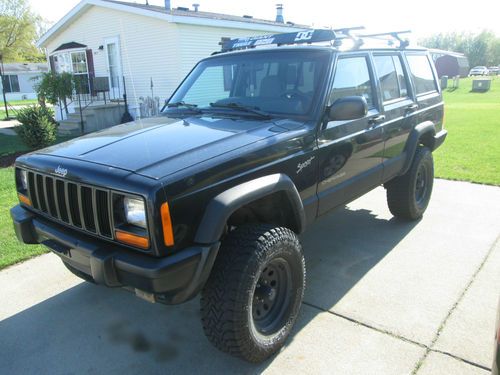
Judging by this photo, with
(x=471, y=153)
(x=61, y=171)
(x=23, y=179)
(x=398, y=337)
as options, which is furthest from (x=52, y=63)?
(x=398, y=337)

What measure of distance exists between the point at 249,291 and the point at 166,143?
1.09m

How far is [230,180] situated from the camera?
254 centimetres

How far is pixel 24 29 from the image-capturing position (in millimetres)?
44375

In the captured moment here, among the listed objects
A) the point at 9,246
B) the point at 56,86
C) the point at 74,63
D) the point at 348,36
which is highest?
the point at 74,63

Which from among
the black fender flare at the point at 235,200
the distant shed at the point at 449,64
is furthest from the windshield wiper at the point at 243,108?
the distant shed at the point at 449,64

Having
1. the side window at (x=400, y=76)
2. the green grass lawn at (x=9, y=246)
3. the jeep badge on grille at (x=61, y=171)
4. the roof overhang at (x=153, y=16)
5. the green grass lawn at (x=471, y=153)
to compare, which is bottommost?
the green grass lawn at (x=471, y=153)

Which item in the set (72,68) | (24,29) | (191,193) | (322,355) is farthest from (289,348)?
(24,29)

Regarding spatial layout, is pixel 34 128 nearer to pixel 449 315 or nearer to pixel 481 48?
pixel 449 315

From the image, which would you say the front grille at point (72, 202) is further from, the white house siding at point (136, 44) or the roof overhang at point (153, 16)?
the roof overhang at point (153, 16)

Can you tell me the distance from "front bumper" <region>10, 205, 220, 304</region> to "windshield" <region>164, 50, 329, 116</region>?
4.87 ft

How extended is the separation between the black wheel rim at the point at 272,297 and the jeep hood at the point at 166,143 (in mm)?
833

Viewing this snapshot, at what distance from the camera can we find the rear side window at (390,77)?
4.14m

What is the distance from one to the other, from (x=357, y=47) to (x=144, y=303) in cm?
288

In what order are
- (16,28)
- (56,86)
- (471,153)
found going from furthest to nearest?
(16,28) < (56,86) < (471,153)
